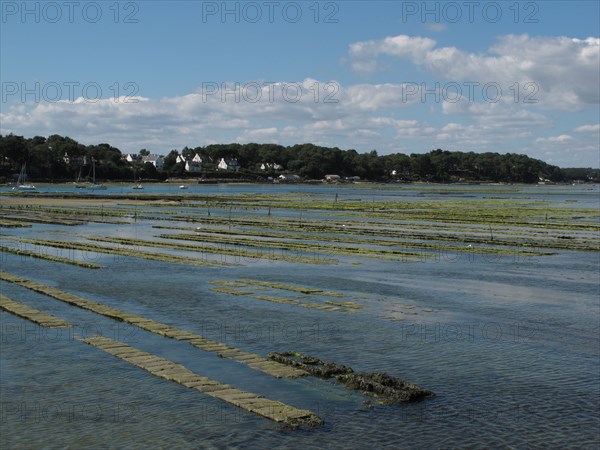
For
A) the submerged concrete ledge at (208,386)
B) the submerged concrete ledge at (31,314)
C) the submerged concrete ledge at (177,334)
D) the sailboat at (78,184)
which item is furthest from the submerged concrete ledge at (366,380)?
the sailboat at (78,184)

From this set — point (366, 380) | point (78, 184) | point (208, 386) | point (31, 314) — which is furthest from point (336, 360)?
point (78, 184)

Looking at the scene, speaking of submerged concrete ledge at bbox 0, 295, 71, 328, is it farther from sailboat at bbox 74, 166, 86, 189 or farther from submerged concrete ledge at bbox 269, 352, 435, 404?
sailboat at bbox 74, 166, 86, 189

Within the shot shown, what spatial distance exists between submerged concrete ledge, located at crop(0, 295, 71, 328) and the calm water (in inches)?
16.4

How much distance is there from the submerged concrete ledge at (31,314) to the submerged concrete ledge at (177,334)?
164 centimetres

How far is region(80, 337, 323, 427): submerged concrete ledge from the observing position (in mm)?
14680

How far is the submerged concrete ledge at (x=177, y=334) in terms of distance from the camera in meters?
18.0

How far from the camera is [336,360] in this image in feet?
63.1

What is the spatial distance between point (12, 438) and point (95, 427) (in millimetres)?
1547

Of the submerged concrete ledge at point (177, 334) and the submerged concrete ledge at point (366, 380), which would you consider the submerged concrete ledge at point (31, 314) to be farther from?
the submerged concrete ledge at point (366, 380)

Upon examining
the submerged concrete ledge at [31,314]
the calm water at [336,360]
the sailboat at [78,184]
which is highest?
the sailboat at [78,184]

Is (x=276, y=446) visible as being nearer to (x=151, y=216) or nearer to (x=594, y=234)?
(x=594, y=234)

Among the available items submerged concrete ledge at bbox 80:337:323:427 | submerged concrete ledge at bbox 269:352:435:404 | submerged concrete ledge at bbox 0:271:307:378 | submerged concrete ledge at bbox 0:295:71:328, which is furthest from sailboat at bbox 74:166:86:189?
submerged concrete ledge at bbox 269:352:435:404

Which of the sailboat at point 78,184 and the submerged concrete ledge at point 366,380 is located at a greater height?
the sailboat at point 78,184

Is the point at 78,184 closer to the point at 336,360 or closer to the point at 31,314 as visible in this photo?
the point at 31,314
